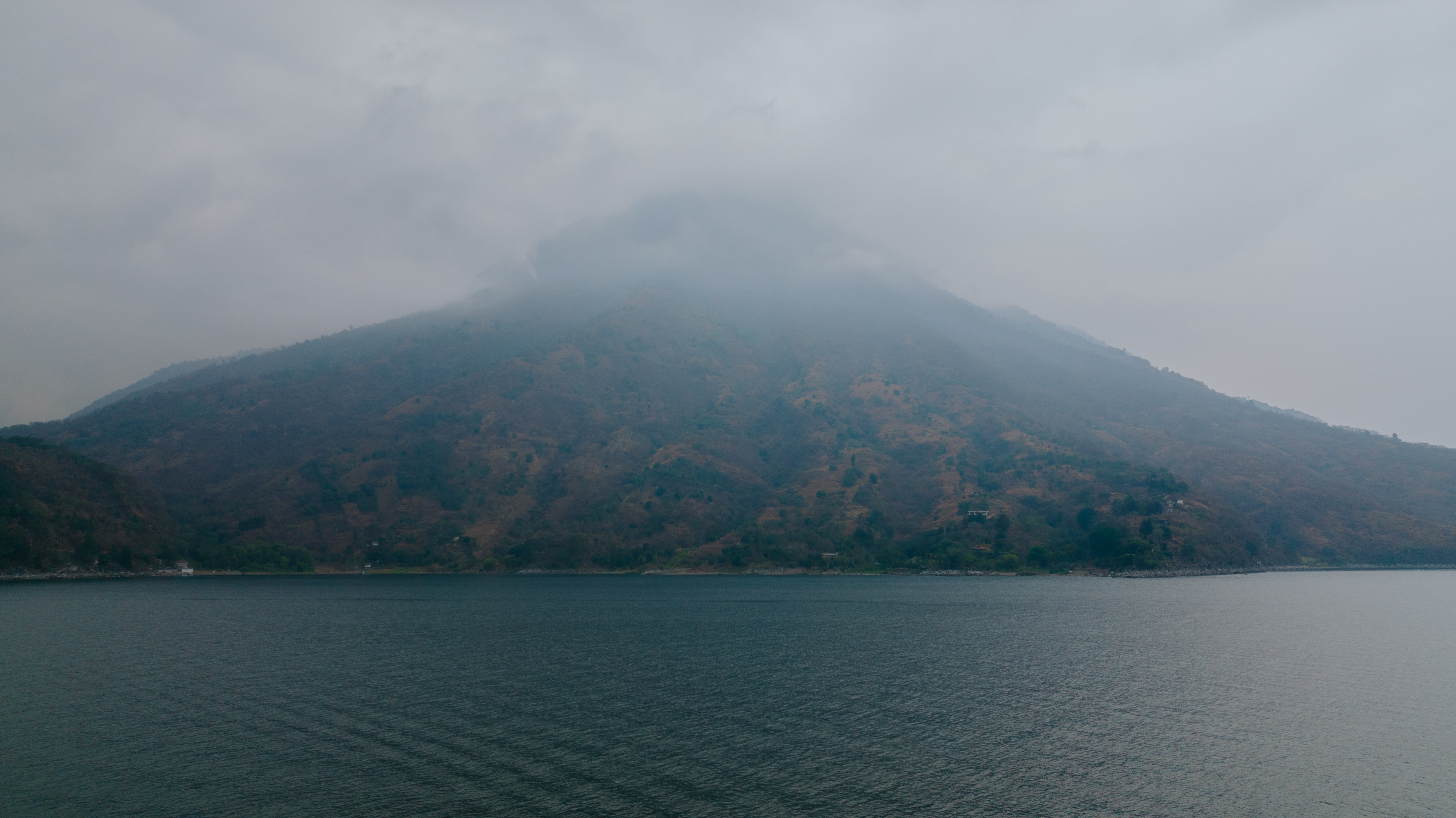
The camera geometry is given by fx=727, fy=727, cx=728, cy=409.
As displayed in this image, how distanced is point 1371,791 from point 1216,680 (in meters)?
31.8

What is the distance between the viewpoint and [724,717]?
185 feet

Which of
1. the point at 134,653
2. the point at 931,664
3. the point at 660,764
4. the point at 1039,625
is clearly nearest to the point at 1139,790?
the point at 660,764

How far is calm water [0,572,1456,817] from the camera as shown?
3978 centimetres

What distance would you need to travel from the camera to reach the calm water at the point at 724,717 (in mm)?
39781

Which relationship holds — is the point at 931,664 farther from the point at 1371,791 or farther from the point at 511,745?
the point at 511,745

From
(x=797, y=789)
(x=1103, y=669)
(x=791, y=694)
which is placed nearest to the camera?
(x=797, y=789)

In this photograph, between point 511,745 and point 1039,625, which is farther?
point 1039,625

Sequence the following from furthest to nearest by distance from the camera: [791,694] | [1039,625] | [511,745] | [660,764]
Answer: [1039,625], [791,694], [511,745], [660,764]

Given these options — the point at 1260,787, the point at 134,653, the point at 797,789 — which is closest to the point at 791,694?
the point at 797,789

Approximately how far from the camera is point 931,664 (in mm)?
78562

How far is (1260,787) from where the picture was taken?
139 ft

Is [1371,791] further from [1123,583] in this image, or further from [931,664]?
[1123,583]

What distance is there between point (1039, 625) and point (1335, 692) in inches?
1806

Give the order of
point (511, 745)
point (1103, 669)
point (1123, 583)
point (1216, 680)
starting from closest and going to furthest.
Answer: point (511, 745)
point (1216, 680)
point (1103, 669)
point (1123, 583)
